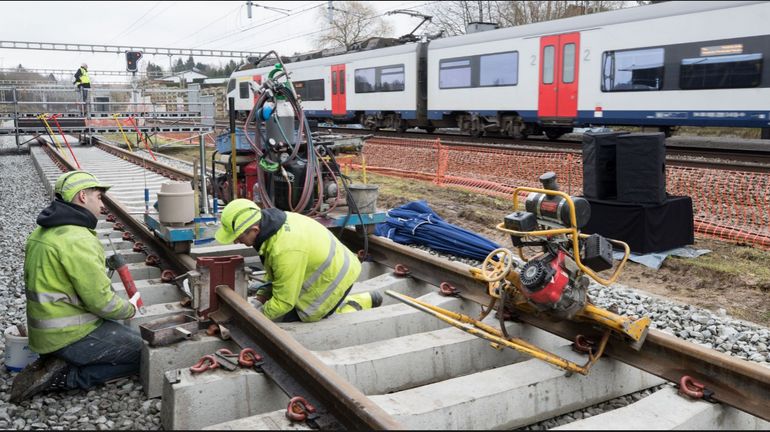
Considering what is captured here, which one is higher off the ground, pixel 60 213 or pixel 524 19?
pixel 524 19

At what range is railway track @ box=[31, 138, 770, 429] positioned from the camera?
3178 millimetres

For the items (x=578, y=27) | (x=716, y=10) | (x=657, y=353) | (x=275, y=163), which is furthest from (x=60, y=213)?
(x=578, y=27)

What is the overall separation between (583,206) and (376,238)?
9.61 feet

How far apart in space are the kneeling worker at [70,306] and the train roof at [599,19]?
1322 cm

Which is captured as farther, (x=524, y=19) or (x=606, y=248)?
(x=524, y=19)

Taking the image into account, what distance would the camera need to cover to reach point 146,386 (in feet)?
12.6

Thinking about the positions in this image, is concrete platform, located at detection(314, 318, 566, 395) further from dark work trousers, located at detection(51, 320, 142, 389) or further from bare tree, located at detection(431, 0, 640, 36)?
bare tree, located at detection(431, 0, 640, 36)

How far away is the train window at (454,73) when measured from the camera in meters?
19.9

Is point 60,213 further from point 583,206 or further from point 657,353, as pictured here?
point 657,353

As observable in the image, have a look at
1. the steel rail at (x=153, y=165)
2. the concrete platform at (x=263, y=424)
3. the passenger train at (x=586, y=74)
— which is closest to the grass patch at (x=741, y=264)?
the concrete platform at (x=263, y=424)

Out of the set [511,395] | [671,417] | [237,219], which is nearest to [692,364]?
[671,417]

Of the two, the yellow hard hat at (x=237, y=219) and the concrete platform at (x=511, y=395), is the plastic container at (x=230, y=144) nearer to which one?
the yellow hard hat at (x=237, y=219)

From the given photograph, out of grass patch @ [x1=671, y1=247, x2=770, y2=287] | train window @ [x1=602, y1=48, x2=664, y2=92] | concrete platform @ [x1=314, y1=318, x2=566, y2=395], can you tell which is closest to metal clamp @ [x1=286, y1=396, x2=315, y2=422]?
concrete platform @ [x1=314, y1=318, x2=566, y2=395]

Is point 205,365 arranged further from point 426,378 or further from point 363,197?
point 363,197
